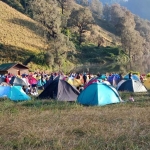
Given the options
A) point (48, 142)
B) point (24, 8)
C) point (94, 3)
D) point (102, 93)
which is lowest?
point (48, 142)

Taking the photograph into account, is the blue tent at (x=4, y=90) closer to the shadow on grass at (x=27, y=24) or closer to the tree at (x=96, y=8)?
the shadow on grass at (x=27, y=24)

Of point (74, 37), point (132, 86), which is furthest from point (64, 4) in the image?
point (132, 86)

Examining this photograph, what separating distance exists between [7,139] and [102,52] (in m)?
74.0

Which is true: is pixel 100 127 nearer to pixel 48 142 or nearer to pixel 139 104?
pixel 48 142

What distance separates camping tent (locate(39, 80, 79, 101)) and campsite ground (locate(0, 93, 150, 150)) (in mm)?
3662

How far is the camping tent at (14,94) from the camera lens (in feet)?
49.5

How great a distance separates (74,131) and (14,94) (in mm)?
8421

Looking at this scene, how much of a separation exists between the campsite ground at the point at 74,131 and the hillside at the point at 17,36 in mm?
50127

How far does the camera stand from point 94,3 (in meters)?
184

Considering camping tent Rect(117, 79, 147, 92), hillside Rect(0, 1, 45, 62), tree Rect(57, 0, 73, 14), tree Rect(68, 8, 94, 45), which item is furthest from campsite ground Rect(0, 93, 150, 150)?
tree Rect(57, 0, 73, 14)

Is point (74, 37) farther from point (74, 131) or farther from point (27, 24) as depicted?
point (74, 131)

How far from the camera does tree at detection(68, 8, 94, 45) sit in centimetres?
7964

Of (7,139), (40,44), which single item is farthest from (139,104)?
(40,44)

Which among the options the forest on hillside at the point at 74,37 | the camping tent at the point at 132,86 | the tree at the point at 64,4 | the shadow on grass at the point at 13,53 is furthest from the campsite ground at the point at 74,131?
the tree at the point at 64,4
